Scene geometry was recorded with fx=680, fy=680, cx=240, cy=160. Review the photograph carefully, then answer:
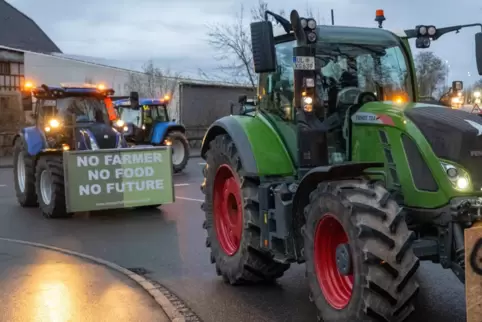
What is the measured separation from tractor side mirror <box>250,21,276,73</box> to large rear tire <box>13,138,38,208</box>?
936cm

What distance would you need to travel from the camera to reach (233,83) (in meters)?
39.9

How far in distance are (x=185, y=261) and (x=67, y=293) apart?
2032 mm

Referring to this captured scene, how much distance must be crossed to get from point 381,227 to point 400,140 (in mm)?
1004

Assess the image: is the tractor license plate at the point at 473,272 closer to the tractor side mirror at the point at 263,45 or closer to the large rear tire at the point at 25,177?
the tractor side mirror at the point at 263,45

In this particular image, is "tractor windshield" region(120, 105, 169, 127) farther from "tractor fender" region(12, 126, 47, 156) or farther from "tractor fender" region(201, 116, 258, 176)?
"tractor fender" region(201, 116, 258, 176)

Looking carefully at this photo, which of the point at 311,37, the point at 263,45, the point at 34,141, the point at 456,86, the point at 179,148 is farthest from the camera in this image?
the point at 179,148

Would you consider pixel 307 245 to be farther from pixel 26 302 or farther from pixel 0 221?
pixel 0 221

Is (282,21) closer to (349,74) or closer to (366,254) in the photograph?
(349,74)

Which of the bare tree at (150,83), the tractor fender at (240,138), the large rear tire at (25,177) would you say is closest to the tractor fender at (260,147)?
the tractor fender at (240,138)

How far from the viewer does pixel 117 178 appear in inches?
497

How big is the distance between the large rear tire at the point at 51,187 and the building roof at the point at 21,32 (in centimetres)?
2980

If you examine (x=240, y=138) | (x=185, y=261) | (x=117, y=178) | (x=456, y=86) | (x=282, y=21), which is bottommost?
(x=185, y=261)

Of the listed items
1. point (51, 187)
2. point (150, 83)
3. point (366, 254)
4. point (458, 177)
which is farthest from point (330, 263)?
point (150, 83)

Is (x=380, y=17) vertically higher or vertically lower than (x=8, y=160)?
higher
